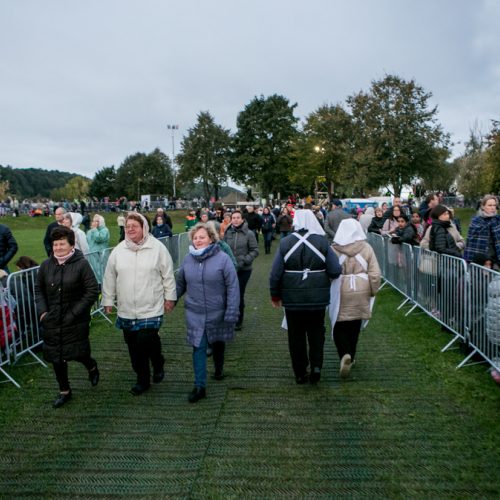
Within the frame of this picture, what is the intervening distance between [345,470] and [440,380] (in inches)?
93.9

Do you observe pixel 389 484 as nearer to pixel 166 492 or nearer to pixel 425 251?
pixel 166 492

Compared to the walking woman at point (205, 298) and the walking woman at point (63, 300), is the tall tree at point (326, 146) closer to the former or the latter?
the walking woman at point (205, 298)

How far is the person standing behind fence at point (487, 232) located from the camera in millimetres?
6746

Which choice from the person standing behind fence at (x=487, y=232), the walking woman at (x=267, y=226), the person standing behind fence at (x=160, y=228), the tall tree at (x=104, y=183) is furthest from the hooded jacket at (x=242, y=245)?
the tall tree at (x=104, y=183)

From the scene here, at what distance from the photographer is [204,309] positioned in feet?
17.0

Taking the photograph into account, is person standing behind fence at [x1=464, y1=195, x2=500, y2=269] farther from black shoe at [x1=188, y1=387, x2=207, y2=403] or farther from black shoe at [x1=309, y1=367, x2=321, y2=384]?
black shoe at [x1=188, y1=387, x2=207, y2=403]

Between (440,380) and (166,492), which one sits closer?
(166,492)

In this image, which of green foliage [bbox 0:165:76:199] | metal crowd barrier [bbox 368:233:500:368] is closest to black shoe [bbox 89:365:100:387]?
metal crowd barrier [bbox 368:233:500:368]

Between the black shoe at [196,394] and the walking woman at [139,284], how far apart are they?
67 centimetres

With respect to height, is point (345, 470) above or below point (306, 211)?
below

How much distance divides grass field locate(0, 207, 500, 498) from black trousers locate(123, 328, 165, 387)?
0.88ft

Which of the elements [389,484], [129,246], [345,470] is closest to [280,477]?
[345,470]

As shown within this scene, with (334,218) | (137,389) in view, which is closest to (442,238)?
(137,389)

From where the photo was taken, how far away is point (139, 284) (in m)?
5.11
